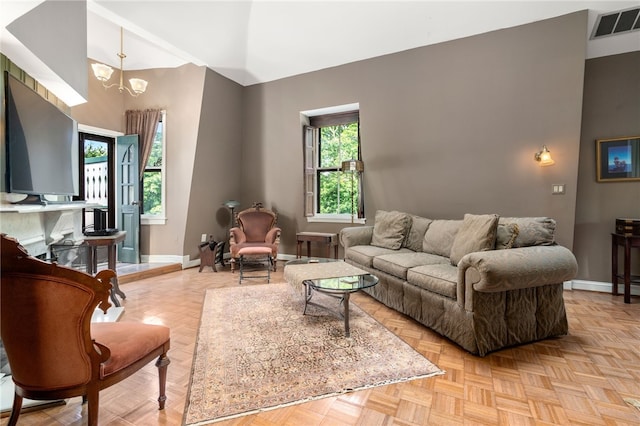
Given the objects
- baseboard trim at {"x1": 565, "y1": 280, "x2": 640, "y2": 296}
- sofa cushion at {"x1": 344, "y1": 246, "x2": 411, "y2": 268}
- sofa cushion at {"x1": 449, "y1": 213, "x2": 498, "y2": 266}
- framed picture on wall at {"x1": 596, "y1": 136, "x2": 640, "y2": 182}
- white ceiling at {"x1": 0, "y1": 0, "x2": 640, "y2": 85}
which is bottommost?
baseboard trim at {"x1": 565, "y1": 280, "x2": 640, "y2": 296}

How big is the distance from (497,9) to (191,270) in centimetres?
562

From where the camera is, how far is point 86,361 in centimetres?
127

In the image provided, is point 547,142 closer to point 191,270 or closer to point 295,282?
point 295,282

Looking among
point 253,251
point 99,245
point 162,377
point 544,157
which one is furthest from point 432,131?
point 99,245

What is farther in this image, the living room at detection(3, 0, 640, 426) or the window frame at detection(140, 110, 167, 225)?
the window frame at detection(140, 110, 167, 225)

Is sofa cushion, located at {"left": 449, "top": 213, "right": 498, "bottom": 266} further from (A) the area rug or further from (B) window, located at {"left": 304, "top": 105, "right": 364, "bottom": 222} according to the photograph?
(B) window, located at {"left": 304, "top": 105, "right": 364, "bottom": 222}

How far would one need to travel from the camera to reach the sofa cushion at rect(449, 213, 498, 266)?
8.59 feet

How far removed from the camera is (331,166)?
18.0 ft

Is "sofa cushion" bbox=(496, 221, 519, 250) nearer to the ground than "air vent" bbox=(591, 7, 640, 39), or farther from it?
nearer to the ground

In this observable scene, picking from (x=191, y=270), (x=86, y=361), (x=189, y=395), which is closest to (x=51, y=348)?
(x=86, y=361)

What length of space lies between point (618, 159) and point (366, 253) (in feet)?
10.9

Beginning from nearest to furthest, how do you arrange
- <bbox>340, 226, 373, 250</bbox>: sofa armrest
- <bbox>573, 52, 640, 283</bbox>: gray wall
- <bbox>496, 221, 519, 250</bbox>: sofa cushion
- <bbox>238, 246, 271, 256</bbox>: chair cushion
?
<bbox>496, 221, 519, 250</bbox>: sofa cushion, <bbox>573, 52, 640, 283</bbox>: gray wall, <bbox>340, 226, 373, 250</bbox>: sofa armrest, <bbox>238, 246, 271, 256</bbox>: chair cushion

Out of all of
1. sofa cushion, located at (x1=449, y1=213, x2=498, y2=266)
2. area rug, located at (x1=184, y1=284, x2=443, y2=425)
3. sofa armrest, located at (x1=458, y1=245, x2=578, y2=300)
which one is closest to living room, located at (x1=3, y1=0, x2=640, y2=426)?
sofa cushion, located at (x1=449, y1=213, x2=498, y2=266)

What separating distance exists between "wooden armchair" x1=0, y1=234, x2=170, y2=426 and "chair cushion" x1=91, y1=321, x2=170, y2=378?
0.02 metres
